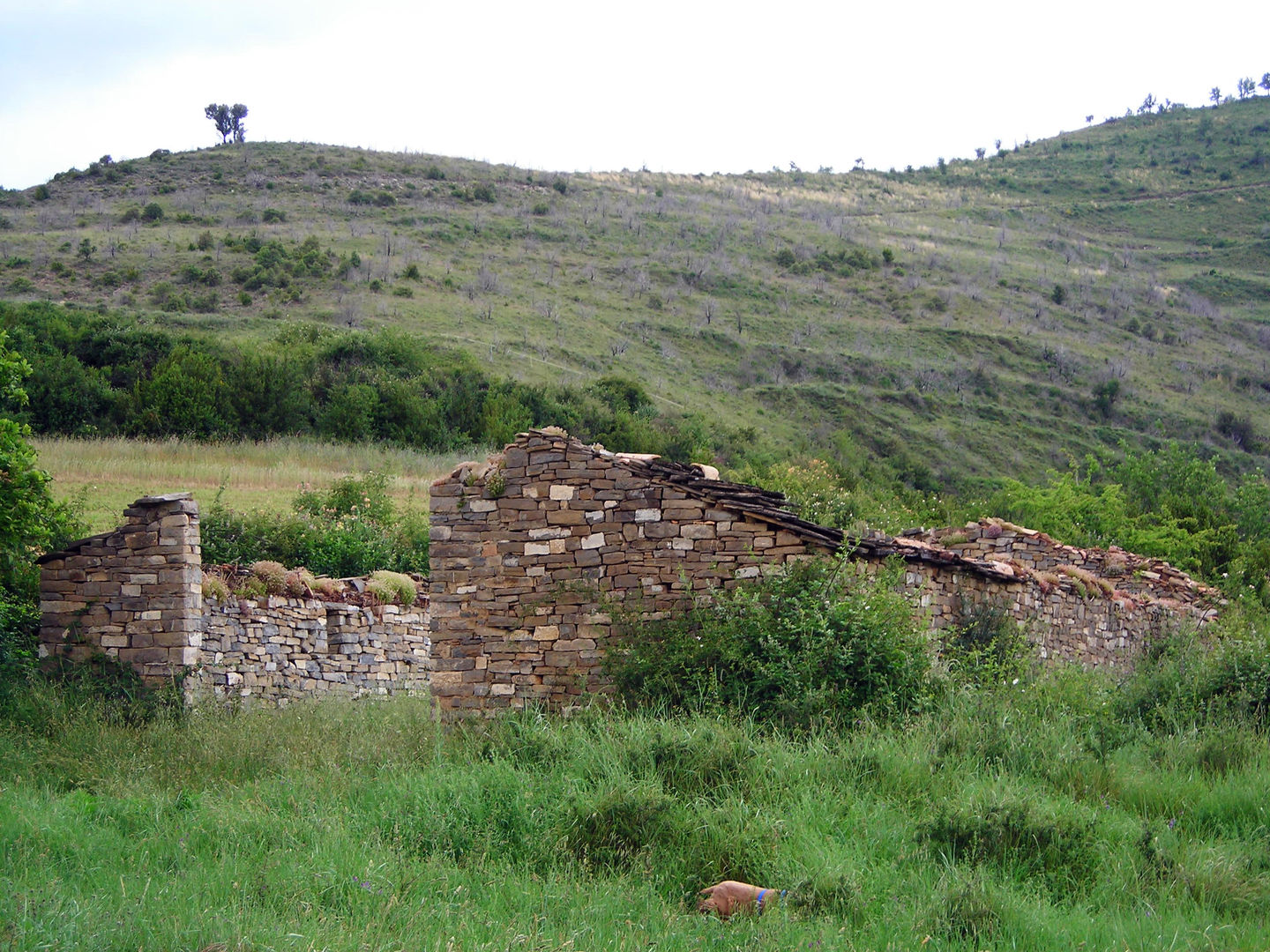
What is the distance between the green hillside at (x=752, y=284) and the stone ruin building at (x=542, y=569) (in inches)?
980

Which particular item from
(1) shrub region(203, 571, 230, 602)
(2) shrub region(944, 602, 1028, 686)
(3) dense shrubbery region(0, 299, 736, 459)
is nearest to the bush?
(2) shrub region(944, 602, 1028, 686)

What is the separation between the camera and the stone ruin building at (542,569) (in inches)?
375

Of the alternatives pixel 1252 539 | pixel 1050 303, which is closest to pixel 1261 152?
pixel 1050 303

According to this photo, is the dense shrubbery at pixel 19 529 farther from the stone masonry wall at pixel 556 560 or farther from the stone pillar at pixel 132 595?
the stone masonry wall at pixel 556 560

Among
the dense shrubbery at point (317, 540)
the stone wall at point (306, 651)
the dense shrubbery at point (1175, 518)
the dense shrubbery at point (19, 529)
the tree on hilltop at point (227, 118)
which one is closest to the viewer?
the dense shrubbery at point (19, 529)

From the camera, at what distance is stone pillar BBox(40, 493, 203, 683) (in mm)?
11539

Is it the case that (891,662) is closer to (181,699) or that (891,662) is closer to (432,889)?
(432,889)

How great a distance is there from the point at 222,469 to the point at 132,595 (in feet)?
47.8

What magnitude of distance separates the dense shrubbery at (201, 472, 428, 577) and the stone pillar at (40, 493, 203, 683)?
21.1ft

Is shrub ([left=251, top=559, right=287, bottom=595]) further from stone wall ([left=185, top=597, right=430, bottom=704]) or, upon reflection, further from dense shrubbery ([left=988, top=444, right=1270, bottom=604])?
dense shrubbery ([left=988, top=444, right=1270, bottom=604])

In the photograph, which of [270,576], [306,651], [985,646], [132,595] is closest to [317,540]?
[270,576]

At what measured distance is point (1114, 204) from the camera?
78.2 meters

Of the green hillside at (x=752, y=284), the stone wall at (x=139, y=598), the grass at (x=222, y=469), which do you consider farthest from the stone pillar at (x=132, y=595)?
the green hillside at (x=752, y=284)

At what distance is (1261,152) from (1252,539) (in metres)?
68.8
